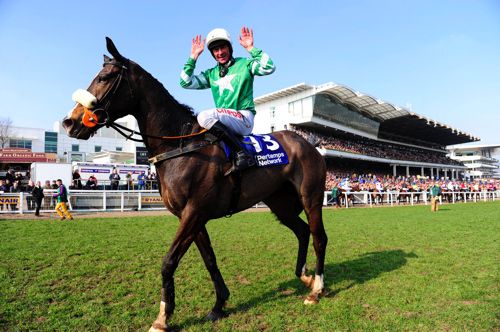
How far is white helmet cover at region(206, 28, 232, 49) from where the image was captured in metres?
3.85

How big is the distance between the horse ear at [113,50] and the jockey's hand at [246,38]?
144 centimetres

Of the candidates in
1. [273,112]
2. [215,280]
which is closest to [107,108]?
[215,280]

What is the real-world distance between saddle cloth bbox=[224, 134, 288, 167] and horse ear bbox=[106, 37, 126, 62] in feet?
5.32

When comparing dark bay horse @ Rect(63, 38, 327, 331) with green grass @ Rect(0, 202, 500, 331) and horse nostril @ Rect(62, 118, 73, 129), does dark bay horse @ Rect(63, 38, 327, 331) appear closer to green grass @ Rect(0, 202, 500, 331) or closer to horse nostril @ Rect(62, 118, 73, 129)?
horse nostril @ Rect(62, 118, 73, 129)

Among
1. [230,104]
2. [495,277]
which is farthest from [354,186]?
[230,104]

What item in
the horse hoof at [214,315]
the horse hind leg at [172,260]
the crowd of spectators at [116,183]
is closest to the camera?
the horse hind leg at [172,260]

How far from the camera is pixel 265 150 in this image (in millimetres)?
4082

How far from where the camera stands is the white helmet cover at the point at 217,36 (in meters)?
3.85

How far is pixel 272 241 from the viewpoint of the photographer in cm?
802

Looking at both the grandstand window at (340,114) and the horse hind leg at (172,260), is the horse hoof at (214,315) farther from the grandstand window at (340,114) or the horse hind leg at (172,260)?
the grandstand window at (340,114)

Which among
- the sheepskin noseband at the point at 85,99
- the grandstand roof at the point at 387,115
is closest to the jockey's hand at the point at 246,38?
the sheepskin noseband at the point at 85,99

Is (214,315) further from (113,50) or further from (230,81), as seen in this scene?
(113,50)

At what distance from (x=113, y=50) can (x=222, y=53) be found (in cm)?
128

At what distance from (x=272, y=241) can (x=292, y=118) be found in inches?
1431
